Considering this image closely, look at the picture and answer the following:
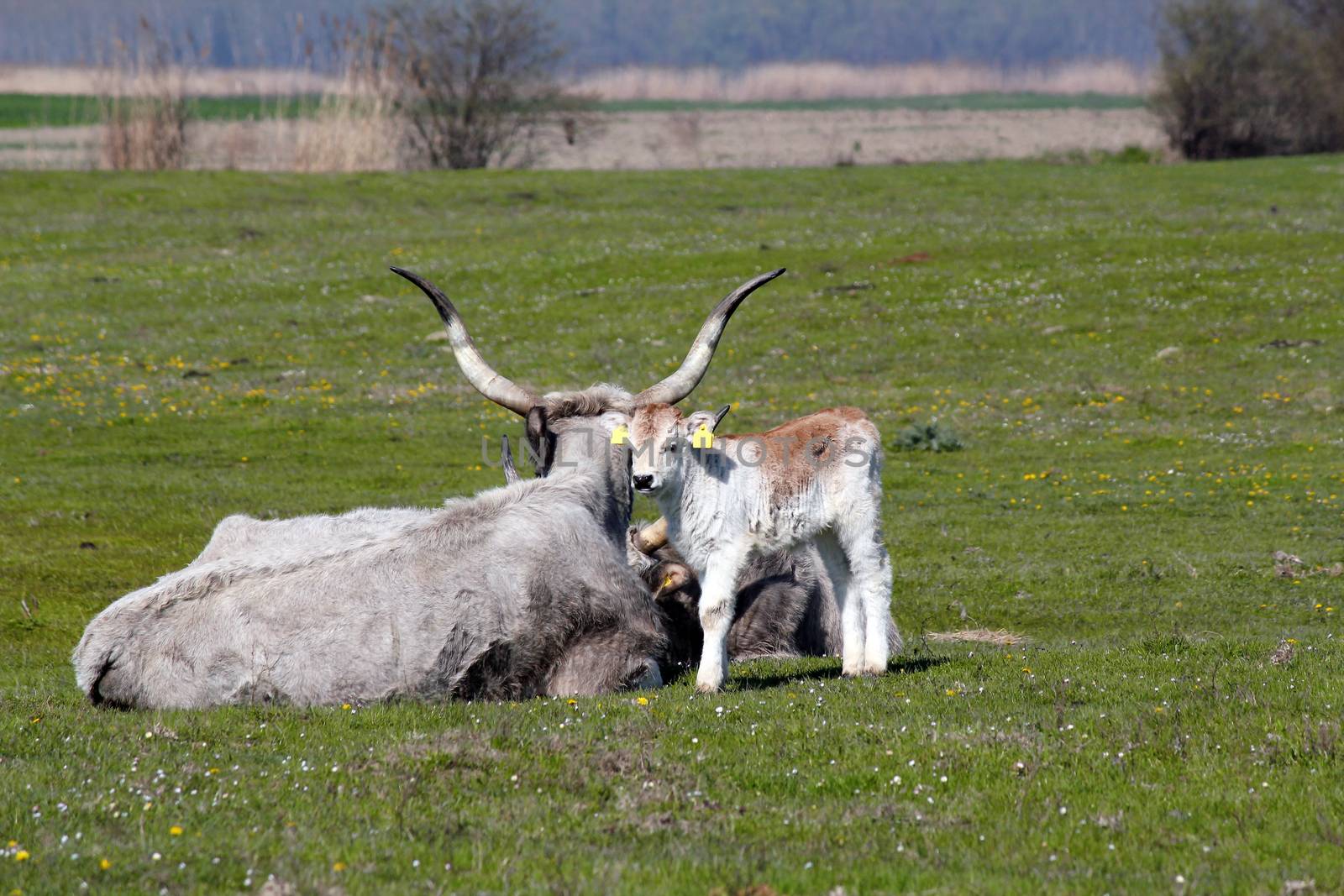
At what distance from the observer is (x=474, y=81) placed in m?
55.7

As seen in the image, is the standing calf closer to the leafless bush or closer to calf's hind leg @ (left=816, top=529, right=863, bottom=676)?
calf's hind leg @ (left=816, top=529, right=863, bottom=676)

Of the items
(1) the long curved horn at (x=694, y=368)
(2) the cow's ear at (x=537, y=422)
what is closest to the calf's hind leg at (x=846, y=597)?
(1) the long curved horn at (x=694, y=368)

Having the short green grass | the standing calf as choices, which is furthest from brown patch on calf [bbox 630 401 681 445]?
the short green grass

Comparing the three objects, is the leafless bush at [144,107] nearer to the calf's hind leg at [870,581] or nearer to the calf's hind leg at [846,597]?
→ the calf's hind leg at [846,597]

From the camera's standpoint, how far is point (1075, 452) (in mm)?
22672

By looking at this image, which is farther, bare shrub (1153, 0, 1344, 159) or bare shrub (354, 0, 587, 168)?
bare shrub (1153, 0, 1344, 159)

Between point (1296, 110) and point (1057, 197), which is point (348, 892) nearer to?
point (1057, 197)

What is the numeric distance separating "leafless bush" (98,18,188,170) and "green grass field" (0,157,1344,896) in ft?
10.5

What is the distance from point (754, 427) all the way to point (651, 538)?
39.8 ft

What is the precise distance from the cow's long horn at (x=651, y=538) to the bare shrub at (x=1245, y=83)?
54.9 metres

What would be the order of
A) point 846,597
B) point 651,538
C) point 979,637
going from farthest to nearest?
point 979,637 < point 651,538 < point 846,597

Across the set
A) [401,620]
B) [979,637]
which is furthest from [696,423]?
[979,637]

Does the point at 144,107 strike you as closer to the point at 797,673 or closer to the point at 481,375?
the point at 481,375

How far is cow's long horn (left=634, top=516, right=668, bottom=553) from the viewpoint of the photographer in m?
11.9
